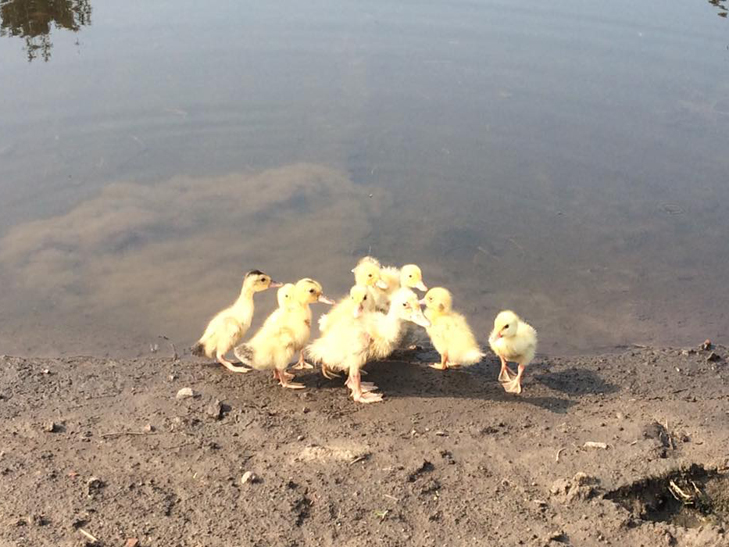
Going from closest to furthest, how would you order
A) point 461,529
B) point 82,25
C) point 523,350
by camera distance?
point 461,529 → point 523,350 → point 82,25

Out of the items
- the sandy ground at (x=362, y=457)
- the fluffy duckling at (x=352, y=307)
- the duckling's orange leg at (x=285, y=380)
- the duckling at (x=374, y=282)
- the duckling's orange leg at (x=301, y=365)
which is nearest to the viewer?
the sandy ground at (x=362, y=457)

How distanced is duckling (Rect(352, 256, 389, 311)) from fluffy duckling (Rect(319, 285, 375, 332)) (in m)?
0.25

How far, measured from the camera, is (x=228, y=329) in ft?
18.1

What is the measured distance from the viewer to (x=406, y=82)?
404 inches

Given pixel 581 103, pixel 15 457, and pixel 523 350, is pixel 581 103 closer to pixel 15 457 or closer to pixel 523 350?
pixel 523 350

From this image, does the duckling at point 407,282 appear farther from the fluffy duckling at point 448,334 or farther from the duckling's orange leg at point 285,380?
the duckling's orange leg at point 285,380

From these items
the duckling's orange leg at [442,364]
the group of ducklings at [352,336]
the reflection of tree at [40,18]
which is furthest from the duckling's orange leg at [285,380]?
the reflection of tree at [40,18]

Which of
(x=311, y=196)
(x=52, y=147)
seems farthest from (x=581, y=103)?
(x=52, y=147)

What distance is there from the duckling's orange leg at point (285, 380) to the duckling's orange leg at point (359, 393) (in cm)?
35

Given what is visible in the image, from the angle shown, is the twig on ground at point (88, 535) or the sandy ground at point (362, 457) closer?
the twig on ground at point (88, 535)

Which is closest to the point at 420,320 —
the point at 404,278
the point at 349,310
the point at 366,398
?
the point at 349,310

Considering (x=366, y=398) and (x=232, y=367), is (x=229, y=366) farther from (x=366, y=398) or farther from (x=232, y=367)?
(x=366, y=398)

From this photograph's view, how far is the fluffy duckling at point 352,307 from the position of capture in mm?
5480

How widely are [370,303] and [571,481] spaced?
1.98 metres
